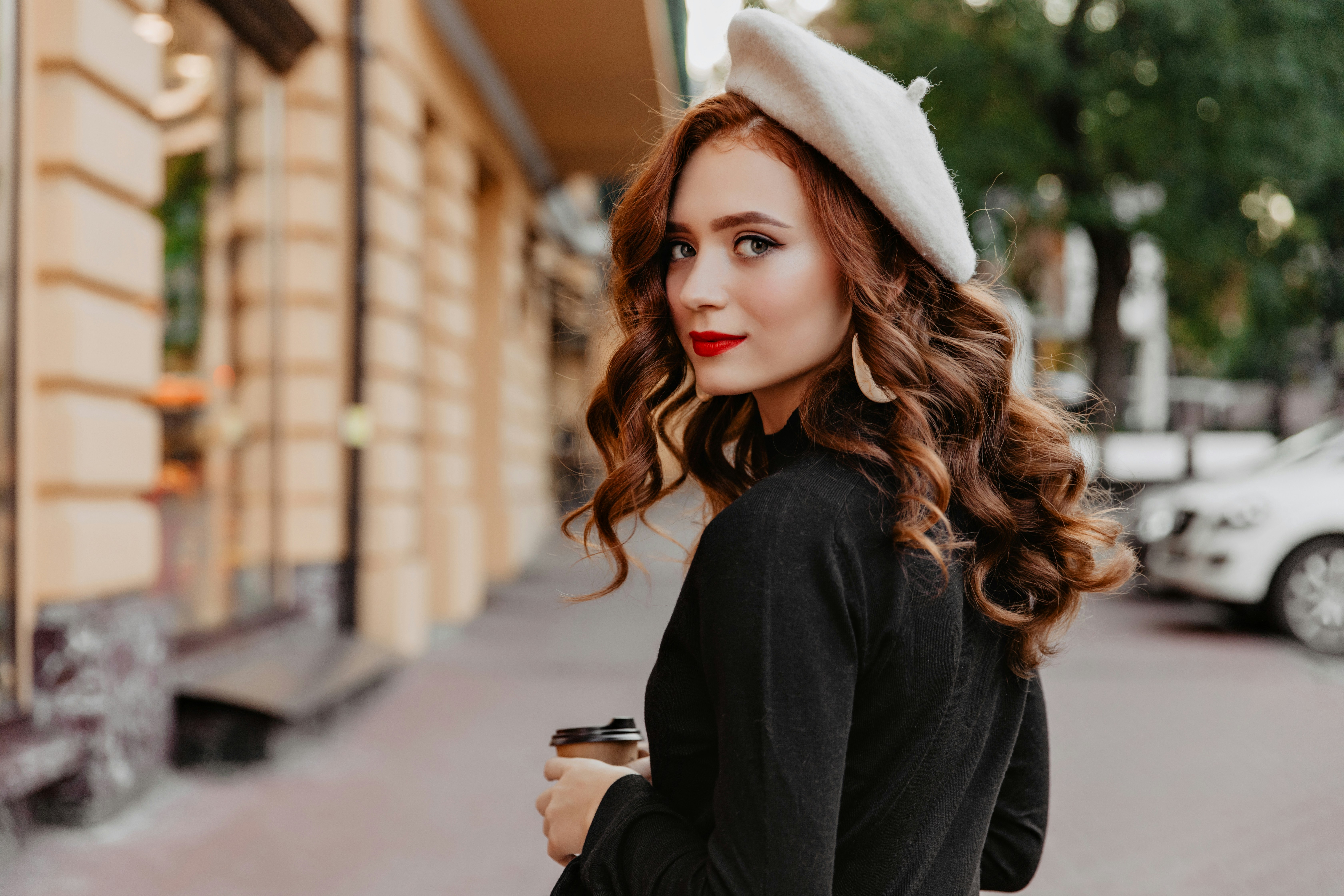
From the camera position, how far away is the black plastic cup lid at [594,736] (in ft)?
4.54

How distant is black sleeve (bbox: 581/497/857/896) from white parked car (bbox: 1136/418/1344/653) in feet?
27.6

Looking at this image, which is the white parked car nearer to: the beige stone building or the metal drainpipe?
the beige stone building

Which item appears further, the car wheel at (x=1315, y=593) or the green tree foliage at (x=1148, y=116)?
the green tree foliage at (x=1148, y=116)

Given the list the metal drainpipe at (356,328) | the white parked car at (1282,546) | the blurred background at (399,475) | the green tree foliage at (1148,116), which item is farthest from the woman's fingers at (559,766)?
the green tree foliage at (1148,116)

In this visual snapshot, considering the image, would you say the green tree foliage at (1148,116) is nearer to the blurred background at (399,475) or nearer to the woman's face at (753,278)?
the blurred background at (399,475)

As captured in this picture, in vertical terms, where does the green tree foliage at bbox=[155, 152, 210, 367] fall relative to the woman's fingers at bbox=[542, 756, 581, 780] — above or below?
above

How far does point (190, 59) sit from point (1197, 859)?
5.82 metres

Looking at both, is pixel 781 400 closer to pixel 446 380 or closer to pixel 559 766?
pixel 559 766

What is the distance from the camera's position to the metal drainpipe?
7176 mm

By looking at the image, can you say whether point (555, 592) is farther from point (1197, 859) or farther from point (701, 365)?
point (701, 365)

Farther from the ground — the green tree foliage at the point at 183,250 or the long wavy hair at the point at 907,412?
the green tree foliage at the point at 183,250

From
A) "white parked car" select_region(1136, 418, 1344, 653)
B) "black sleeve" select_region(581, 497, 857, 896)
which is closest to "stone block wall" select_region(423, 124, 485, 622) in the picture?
"white parked car" select_region(1136, 418, 1344, 653)

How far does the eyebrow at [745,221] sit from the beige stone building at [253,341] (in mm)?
746

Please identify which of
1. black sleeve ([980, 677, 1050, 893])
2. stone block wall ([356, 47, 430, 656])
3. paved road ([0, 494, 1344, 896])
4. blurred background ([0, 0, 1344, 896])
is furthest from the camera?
stone block wall ([356, 47, 430, 656])
